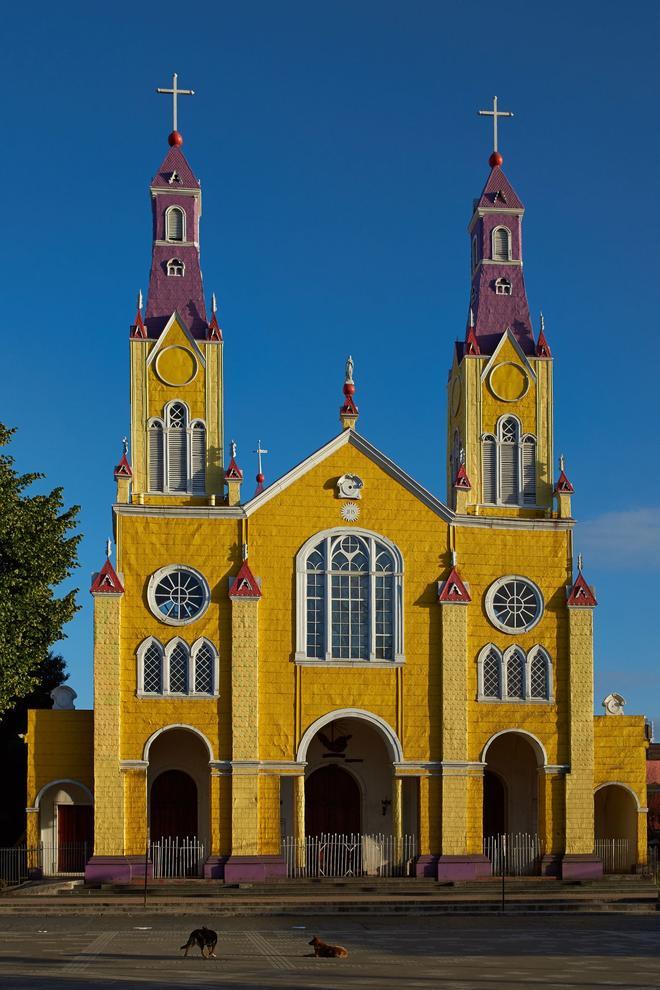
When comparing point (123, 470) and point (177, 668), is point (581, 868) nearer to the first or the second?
point (177, 668)

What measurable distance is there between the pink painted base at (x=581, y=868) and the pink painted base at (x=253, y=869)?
7.88 meters

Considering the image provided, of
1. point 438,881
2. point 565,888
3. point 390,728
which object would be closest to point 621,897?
point 565,888

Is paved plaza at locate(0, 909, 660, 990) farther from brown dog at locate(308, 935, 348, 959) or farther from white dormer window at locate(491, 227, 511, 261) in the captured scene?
white dormer window at locate(491, 227, 511, 261)

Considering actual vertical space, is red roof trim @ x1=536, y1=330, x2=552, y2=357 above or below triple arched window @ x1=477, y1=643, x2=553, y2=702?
above

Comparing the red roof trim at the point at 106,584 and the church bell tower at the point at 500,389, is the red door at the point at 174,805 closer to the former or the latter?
the red roof trim at the point at 106,584

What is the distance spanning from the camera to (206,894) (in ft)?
128

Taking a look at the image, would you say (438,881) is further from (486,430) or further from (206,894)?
(486,430)

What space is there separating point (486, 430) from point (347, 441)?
4594 mm

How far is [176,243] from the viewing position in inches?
1788

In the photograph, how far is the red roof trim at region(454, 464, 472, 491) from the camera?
43719mm

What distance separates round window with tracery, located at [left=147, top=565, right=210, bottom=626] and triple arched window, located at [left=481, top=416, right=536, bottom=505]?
9.06m

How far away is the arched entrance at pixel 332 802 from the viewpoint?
145ft

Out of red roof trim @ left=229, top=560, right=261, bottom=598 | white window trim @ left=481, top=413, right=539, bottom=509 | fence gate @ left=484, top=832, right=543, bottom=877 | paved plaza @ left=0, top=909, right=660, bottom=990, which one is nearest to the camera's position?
paved plaza @ left=0, top=909, right=660, bottom=990

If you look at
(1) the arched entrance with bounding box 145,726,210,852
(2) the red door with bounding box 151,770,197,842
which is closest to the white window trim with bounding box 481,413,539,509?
(1) the arched entrance with bounding box 145,726,210,852
